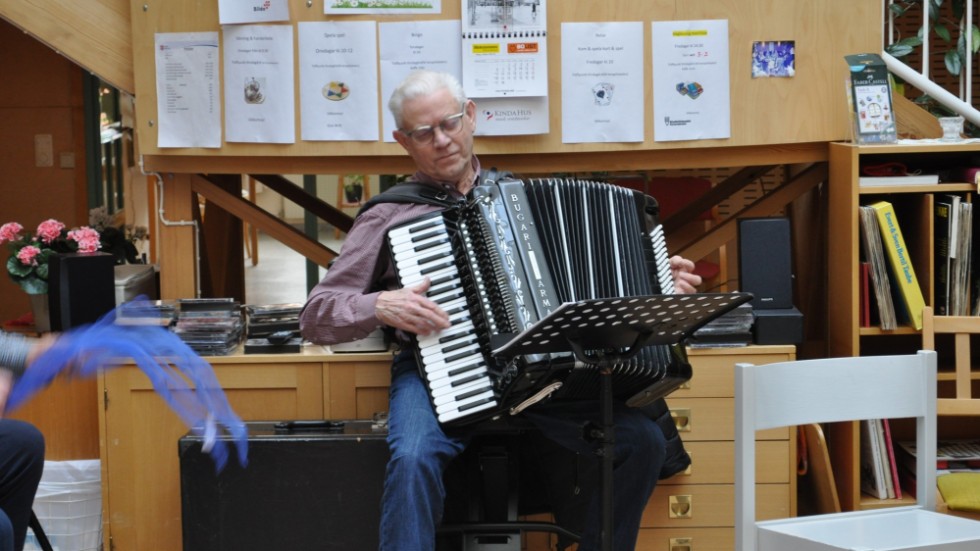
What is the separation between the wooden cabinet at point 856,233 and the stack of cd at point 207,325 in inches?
71.4

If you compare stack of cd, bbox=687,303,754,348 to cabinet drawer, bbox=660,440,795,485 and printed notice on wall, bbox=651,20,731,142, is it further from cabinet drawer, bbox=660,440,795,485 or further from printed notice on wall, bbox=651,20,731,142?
printed notice on wall, bbox=651,20,731,142

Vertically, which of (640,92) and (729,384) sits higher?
(640,92)

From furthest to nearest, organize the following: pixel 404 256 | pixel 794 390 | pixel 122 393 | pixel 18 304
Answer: pixel 18 304 < pixel 122 393 < pixel 404 256 < pixel 794 390

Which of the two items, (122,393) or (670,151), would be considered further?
(670,151)

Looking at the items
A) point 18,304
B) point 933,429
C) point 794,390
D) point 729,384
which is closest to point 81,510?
point 729,384

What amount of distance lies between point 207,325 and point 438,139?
906 millimetres

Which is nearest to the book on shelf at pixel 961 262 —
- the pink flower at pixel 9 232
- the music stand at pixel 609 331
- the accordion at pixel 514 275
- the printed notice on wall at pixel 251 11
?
the accordion at pixel 514 275

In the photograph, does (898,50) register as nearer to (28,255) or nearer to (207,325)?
(207,325)

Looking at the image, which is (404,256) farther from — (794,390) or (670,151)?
Answer: (670,151)

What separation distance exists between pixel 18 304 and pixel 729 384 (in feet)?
15.4

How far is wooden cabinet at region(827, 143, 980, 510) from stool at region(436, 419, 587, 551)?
38.9 inches

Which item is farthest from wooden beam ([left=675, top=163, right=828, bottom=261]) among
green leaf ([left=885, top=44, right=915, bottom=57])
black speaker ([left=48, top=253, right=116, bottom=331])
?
black speaker ([left=48, top=253, right=116, bottom=331])

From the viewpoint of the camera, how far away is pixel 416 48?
3.67 metres

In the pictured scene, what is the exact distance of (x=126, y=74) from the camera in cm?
380
